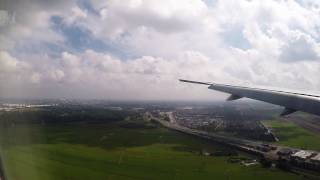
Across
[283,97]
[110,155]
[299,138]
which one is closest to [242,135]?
[299,138]

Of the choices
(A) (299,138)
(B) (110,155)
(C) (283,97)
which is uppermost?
(C) (283,97)

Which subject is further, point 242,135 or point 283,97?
point 242,135

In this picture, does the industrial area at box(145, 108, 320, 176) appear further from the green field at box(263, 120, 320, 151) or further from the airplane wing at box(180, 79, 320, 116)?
the airplane wing at box(180, 79, 320, 116)

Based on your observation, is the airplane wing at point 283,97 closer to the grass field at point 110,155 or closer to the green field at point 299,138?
the grass field at point 110,155

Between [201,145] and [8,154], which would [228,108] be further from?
[8,154]

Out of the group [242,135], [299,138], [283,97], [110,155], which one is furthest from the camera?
[110,155]

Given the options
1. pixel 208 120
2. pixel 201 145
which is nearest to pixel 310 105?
pixel 201 145

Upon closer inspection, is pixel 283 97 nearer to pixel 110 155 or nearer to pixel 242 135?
pixel 242 135
